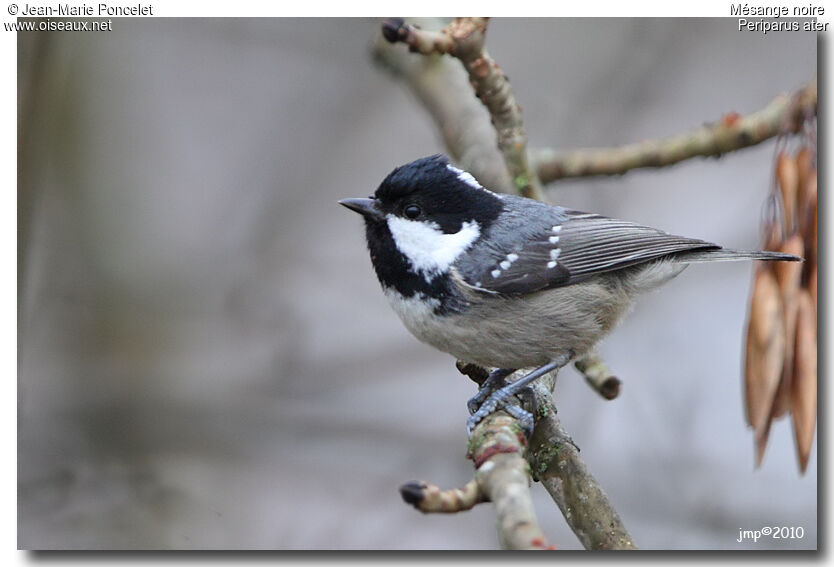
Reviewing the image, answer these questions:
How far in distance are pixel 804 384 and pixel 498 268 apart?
76 cm

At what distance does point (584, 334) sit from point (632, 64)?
0.83 metres

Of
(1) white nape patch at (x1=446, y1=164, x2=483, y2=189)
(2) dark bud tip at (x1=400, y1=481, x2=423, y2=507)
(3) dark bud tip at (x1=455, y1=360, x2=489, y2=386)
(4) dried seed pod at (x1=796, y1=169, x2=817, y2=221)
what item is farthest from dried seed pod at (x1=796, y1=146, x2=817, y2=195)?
(2) dark bud tip at (x1=400, y1=481, x2=423, y2=507)

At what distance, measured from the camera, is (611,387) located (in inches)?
72.7

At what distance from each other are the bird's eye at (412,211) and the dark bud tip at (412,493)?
0.70 m

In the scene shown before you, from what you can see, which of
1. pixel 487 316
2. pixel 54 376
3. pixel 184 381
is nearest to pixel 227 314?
pixel 184 381

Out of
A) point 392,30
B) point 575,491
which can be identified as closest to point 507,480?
point 575,491

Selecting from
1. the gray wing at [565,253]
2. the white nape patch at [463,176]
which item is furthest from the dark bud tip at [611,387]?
the white nape patch at [463,176]

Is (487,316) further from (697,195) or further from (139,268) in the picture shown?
(139,268)

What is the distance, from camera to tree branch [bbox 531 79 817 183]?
1.97 meters

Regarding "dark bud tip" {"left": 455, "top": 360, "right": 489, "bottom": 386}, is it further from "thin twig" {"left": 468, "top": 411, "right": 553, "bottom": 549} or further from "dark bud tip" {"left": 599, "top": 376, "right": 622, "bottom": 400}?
"thin twig" {"left": 468, "top": 411, "right": 553, "bottom": 549}

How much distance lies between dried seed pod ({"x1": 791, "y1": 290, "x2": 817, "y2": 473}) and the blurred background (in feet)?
0.20

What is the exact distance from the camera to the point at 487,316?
176cm

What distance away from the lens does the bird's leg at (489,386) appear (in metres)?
1.88

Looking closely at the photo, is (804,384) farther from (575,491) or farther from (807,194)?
(575,491)
